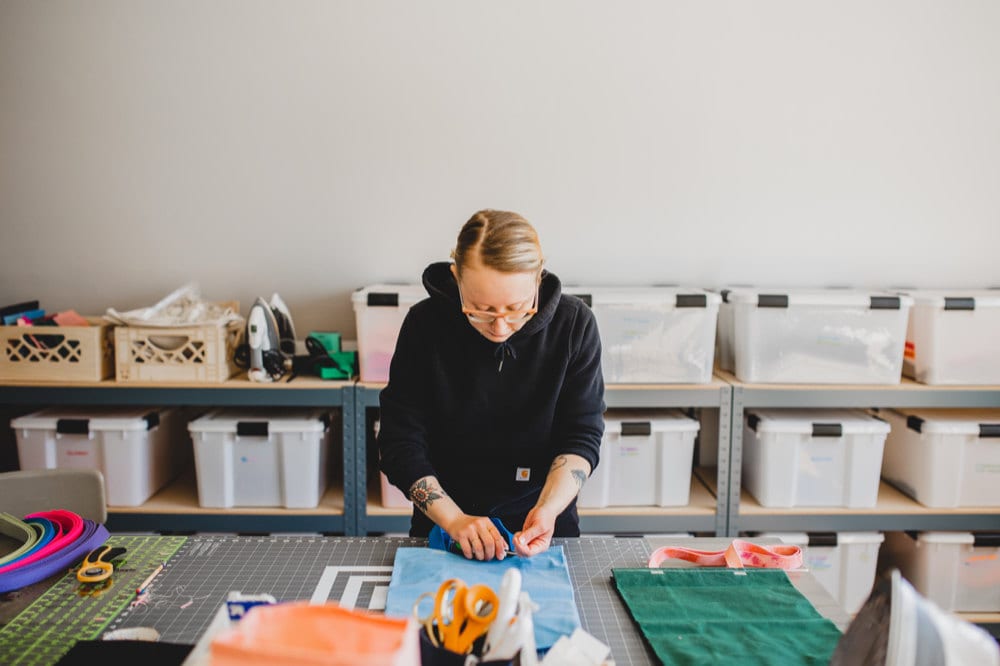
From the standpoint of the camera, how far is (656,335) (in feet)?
8.28

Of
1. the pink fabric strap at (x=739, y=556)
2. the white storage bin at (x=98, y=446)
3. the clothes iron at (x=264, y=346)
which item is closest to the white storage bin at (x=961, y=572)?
the pink fabric strap at (x=739, y=556)

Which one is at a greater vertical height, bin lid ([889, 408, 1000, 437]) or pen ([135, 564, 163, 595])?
pen ([135, 564, 163, 595])

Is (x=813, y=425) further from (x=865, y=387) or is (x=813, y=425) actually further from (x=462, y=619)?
(x=462, y=619)

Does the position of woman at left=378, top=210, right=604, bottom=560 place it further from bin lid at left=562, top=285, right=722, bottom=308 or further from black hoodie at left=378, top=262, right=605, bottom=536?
bin lid at left=562, top=285, right=722, bottom=308

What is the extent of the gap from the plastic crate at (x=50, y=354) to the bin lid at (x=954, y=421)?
2.87 metres

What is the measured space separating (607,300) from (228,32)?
1.77 m

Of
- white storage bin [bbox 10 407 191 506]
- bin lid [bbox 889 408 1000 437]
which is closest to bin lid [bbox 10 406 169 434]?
white storage bin [bbox 10 407 191 506]

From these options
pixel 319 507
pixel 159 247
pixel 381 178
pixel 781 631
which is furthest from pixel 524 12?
pixel 781 631

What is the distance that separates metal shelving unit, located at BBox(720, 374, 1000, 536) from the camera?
250cm

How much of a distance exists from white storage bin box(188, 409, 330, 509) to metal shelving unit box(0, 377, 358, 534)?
0.05 metres

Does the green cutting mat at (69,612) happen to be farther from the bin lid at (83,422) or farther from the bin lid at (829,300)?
the bin lid at (829,300)

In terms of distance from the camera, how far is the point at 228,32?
2781mm

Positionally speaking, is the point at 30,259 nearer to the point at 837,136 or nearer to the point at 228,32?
the point at 228,32

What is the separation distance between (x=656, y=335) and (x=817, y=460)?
0.73 m
